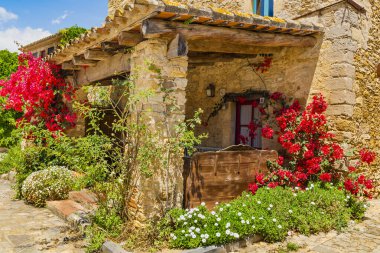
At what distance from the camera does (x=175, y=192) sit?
4.39 meters

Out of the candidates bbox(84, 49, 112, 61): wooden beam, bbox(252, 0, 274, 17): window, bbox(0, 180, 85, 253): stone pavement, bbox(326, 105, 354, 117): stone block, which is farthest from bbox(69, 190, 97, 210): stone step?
bbox(252, 0, 274, 17): window

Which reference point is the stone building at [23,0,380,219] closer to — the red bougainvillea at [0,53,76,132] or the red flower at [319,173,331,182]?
the red bougainvillea at [0,53,76,132]

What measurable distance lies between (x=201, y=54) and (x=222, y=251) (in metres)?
3.91

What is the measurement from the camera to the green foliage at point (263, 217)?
3.94 m

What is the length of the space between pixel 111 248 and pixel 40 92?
4.92 metres

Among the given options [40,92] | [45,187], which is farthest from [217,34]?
[40,92]

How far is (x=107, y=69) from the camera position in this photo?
5.89m

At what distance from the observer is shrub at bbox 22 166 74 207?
5.96 metres

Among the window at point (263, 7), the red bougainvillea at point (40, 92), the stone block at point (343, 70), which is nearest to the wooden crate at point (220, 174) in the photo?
the stone block at point (343, 70)

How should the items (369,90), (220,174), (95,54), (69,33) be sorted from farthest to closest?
(69,33) → (369,90) → (95,54) → (220,174)

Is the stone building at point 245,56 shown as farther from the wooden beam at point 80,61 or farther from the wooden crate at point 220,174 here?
the wooden crate at point 220,174

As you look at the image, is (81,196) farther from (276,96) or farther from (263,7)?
(263,7)

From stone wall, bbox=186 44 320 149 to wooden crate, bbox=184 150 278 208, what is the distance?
142cm

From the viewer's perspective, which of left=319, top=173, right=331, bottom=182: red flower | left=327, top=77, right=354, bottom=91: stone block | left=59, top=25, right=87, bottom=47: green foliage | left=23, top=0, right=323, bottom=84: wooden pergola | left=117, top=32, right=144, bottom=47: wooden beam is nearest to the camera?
left=23, top=0, right=323, bottom=84: wooden pergola
